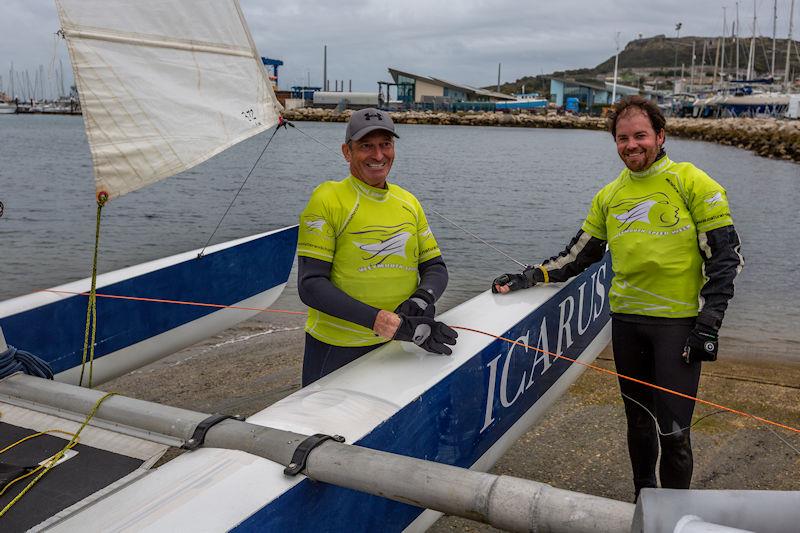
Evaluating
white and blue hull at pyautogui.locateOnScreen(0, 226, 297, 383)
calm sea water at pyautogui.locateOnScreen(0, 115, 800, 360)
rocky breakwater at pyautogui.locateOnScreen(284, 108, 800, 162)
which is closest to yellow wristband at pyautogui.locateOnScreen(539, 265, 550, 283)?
calm sea water at pyautogui.locateOnScreen(0, 115, 800, 360)

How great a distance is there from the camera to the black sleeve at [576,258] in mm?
3164

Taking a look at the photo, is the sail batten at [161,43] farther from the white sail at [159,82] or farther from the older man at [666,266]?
the older man at [666,266]

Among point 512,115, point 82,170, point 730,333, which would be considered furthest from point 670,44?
point 730,333

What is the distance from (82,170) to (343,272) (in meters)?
27.8

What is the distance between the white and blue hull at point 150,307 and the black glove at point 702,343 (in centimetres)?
331

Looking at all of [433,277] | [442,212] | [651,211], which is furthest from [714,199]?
[442,212]

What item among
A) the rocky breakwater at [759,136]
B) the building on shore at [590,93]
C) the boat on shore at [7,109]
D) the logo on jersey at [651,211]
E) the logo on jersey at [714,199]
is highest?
the building on shore at [590,93]

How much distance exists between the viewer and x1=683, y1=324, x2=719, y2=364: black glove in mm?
2516

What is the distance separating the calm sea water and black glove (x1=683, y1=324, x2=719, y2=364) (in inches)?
91.0

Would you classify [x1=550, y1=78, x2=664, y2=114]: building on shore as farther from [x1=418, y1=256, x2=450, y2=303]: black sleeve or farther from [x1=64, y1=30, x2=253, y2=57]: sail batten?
[x1=418, y1=256, x2=450, y2=303]: black sleeve

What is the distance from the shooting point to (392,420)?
2.29 m

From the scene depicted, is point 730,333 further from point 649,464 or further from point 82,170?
point 82,170

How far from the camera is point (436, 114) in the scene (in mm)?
85750

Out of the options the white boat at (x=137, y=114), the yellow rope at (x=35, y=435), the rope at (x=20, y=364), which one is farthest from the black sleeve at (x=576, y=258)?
the rope at (x=20, y=364)
